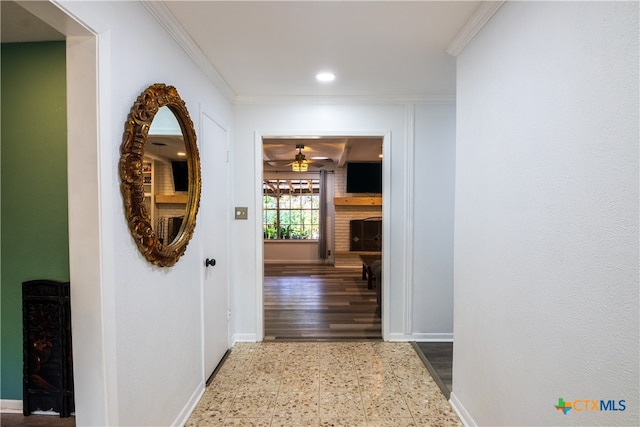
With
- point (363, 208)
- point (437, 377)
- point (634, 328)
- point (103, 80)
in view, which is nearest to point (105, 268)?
point (103, 80)

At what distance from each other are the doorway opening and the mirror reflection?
2326 mm

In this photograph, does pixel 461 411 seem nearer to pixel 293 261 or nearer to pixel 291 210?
pixel 293 261

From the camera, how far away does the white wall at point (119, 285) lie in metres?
1.24

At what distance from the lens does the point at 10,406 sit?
1.98 m

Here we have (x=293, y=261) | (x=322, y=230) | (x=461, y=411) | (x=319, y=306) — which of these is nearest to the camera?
(x=461, y=411)

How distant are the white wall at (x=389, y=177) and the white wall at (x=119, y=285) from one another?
1313 mm

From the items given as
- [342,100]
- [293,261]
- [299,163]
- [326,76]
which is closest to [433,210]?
[342,100]

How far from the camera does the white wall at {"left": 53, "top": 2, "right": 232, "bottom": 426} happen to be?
4.06 feet

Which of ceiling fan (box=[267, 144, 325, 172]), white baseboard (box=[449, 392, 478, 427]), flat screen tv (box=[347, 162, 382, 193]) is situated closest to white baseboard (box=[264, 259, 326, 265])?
flat screen tv (box=[347, 162, 382, 193])

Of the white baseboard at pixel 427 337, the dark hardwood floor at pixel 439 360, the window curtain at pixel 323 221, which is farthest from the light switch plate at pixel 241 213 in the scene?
the window curtain at pixel 323 221

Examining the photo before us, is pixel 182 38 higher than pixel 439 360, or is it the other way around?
pixel 182 38

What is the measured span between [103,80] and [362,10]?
1.26m

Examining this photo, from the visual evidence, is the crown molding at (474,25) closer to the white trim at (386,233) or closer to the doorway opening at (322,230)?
the white trim at (386,233)

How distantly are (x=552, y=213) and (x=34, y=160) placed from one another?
269 centimetres
